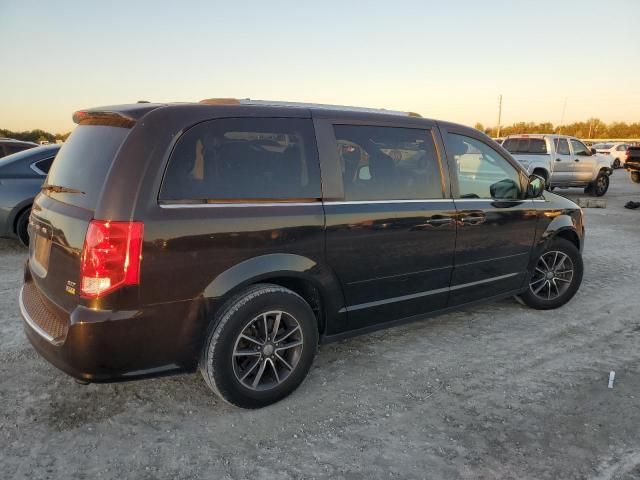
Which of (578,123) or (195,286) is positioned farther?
Result: (578,123)

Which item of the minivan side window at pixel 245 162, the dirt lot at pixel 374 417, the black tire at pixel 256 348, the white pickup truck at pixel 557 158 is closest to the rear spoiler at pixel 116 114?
the minivan side window at pixel 245 162

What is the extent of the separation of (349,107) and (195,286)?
5.92 feet

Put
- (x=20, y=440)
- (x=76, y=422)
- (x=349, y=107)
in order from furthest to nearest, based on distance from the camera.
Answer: (x=349, y=107), (x=76, y=422), (x=20, y=440)

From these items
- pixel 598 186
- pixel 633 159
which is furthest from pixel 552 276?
pixel 633 159

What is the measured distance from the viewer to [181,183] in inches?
103

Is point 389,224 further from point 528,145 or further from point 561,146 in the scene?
point 561,146

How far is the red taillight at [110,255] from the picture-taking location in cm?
241

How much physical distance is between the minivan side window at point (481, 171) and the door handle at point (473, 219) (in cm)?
16

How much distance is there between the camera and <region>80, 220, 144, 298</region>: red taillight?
2414 millimetres

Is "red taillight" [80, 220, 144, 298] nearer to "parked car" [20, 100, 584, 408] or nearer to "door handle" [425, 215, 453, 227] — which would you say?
"parked car" [20, 100, 584, 408]

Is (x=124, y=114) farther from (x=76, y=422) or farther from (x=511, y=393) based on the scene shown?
(x=511, y=393)

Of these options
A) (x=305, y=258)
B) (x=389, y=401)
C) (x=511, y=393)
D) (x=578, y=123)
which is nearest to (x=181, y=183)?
(x=305, y=258)

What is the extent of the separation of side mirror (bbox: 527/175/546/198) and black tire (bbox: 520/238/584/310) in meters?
0.54

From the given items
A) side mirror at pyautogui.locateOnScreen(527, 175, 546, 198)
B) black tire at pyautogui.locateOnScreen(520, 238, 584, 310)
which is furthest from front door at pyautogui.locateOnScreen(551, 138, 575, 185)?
side mirror at pyautogui.locateOnScreen(527, 175, 546, 198)
